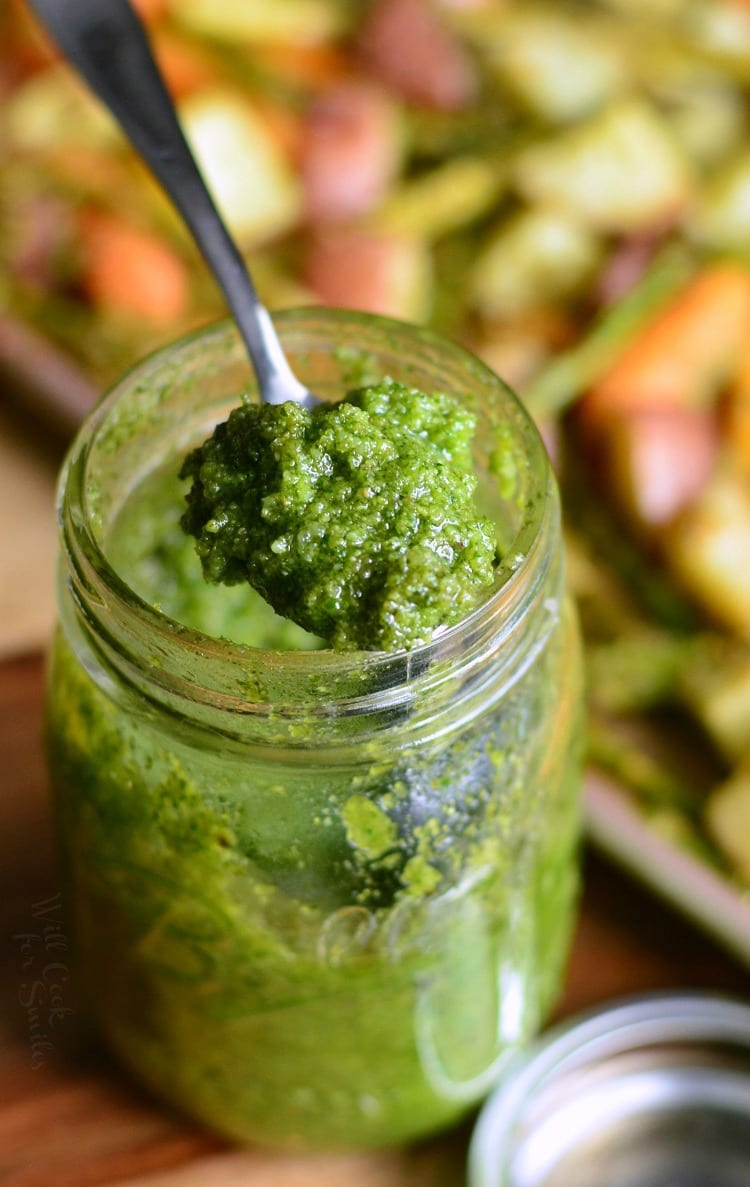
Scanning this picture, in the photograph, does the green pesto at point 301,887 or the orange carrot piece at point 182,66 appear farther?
the orange carrot piece at point 182,66

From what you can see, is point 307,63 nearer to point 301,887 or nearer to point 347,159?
point 347,159

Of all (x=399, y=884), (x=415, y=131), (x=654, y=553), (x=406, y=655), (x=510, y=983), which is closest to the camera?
(x=406, y=655)

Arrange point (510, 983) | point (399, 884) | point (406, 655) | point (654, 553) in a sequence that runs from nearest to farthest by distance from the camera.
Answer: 1. point (406, 655)
2. point (399, 884)
3. point (510, 983)
4. point (654, 553)

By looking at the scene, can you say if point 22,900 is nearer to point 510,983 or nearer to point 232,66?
point 510,983

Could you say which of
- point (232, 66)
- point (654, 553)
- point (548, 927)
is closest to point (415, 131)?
point (232, 66)

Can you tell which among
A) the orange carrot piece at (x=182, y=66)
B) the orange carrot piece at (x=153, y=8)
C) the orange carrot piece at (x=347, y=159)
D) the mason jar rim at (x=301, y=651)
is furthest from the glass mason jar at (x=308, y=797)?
the orange carrot piece at (x=153, y=8)

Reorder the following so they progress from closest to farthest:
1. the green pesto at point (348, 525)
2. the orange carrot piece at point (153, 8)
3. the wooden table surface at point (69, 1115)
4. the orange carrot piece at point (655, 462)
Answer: the green pesto at point (348, 525) → the wooden table surface at point (69, 1115) → the orange carrot piece at point (655, 462) → the orange carrot piece at point (153, 8)

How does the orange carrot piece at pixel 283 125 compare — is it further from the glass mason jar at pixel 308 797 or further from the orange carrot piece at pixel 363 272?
the glass mason jar at pixel 308 797
